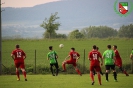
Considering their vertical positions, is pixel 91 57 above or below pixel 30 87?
above

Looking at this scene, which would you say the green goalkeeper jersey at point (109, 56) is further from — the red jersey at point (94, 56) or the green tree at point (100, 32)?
the green tree at point (100, 32)

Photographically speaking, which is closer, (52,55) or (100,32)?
(52,55)

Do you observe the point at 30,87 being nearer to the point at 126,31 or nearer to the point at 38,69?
the point at 38,69

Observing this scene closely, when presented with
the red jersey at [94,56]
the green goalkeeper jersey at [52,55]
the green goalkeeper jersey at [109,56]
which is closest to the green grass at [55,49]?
the green goalkeeper jersey at [52,55]

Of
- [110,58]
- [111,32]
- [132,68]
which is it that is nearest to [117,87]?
[110,58]

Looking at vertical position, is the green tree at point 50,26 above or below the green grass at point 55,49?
above

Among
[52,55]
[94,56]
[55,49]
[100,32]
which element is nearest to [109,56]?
[94,56]

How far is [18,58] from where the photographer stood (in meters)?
23.2

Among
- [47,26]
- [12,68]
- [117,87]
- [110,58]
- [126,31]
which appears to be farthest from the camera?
[126,31]

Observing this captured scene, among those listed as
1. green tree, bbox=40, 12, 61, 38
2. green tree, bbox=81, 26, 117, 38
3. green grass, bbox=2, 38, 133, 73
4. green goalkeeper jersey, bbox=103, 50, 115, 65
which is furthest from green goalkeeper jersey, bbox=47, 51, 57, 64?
green tree, bbox=81, 26, 117, 38

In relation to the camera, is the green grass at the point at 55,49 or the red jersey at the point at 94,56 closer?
the red jersey at the point at 94,56

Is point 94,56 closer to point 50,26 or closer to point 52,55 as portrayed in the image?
point 52,55

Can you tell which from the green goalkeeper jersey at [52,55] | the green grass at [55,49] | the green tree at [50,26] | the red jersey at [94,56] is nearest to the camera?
the red jersey at [94,56]

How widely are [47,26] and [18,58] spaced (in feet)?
242
